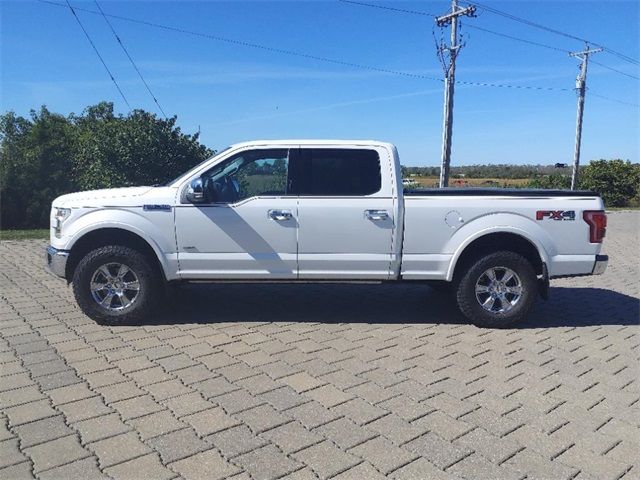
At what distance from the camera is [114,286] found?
545 centimetres

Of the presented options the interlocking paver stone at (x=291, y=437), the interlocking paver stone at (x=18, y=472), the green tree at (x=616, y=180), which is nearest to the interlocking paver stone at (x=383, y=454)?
the interlocking paver stone at (x=291, y=437)

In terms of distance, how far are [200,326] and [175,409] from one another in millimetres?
1934

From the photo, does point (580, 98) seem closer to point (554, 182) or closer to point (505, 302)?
point (554, 182)

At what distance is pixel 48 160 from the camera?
628 inches

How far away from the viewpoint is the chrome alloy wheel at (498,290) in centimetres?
560

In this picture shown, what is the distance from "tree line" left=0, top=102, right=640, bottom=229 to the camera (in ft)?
45.1

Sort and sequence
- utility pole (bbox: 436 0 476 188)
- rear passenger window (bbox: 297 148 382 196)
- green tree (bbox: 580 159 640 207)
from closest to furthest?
rear passenger window (bbox: 297 148 382 196)
utility pole (bbox: 436 0 476 188)
green tree (bbox: 580 159 640 207)

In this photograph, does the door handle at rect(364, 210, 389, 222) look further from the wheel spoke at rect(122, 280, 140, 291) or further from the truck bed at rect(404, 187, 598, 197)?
the wheel spoke at rect(122, 280, 140, 291)

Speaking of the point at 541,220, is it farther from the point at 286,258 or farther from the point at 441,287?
the point at 286,258

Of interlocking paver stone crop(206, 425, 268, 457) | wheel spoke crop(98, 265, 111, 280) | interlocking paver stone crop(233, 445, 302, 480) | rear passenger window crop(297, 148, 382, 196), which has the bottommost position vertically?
interlocking paver stone crop(233, 445, 302, 480)

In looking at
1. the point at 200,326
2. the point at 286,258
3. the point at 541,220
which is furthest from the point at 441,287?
the point at 200,326

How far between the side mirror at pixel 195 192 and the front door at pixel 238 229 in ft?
0.21

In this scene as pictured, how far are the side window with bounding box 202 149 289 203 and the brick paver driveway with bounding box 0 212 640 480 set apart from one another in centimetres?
138

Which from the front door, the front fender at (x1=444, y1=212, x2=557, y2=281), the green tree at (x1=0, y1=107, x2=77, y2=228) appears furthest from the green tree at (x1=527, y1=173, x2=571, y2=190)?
the front door
